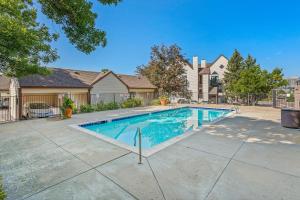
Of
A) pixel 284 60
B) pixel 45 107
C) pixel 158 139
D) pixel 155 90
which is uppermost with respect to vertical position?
pixel 284 60

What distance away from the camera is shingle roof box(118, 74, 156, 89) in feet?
71.6

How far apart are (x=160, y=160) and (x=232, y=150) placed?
2.29 m

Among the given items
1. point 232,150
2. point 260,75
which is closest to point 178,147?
point 232,150

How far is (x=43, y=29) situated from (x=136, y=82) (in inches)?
677

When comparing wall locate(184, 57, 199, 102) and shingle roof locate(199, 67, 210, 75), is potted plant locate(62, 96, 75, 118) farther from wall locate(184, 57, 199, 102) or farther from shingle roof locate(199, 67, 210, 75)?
shingle roof locate(199, 67, 210, 75)

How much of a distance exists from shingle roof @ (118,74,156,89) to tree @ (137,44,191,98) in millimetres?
1297

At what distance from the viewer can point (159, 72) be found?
81.5ft

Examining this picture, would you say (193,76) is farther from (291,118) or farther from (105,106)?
(291,118)

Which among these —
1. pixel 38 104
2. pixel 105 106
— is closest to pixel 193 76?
pixel 105 106

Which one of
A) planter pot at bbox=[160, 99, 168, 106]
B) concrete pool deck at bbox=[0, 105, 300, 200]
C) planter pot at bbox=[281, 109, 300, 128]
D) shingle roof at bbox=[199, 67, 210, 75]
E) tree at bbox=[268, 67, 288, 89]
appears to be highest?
shingle roof at bbox=[199, 67, 210, 75]

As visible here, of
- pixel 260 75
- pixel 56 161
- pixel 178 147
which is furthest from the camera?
pixel 260 75

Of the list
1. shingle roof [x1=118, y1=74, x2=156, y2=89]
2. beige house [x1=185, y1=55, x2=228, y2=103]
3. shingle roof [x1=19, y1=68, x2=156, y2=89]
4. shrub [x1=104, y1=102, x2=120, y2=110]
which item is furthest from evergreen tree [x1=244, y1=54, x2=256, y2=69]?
shrub [x1=104, y1=102, x2=120, y2=110]

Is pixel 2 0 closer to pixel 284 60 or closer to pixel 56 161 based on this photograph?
pixel 56 161

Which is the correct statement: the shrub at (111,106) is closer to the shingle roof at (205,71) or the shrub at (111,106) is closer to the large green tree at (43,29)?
the large green tree at (43,29)
